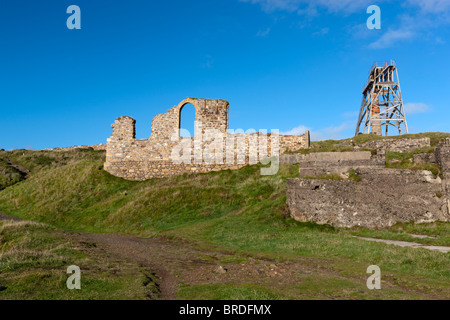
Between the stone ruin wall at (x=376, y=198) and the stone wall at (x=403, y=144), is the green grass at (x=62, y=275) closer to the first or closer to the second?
the stone ruin wall at (x=376, y=198)

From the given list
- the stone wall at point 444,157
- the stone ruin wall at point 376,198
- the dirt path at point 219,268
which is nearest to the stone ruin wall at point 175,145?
the stone ruin wall at point 376,198

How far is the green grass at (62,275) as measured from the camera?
654 cm

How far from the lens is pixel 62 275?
7.70 metres

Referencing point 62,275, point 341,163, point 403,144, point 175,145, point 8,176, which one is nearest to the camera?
point 62,275

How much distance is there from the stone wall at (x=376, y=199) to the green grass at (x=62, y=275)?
8725 millimetres

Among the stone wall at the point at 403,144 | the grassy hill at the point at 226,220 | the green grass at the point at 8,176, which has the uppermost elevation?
the stone wall at the point at 403,144

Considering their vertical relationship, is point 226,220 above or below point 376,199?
below

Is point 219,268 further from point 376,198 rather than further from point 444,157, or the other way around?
point 444,157

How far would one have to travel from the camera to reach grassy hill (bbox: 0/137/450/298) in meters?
8.27

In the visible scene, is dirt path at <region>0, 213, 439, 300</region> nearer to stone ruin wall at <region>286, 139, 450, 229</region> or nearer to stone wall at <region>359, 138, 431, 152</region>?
stone ruin wall at <region>286, 139, 450, 229</region>

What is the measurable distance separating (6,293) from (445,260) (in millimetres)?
10159

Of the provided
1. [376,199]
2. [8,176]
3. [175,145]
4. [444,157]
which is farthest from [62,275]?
[8,176]

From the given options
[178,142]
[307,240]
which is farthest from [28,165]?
[307,240]

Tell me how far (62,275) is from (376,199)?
12343 millimetres
